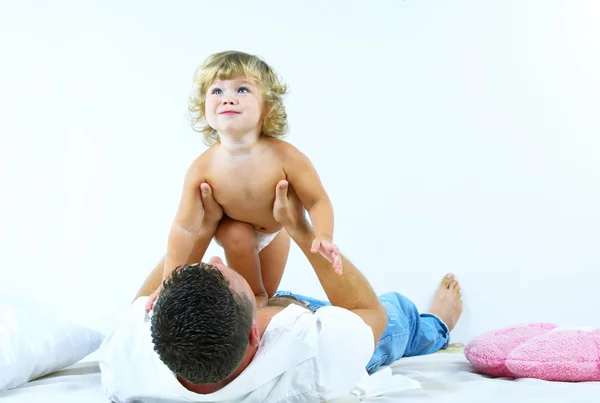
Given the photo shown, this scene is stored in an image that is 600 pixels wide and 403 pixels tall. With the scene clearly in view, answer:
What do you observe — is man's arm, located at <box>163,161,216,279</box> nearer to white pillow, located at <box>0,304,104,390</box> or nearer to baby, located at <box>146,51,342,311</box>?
baby, located at <box>146,51,342,311</box>

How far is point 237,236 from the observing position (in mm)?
1700

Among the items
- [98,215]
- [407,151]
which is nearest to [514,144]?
[407,151]

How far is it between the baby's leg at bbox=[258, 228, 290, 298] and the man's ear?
65 cm

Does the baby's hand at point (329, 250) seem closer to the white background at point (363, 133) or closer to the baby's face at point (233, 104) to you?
the baby's face at point (233, 104)

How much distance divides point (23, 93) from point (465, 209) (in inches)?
63.8

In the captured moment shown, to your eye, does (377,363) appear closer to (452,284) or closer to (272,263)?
(272,263)

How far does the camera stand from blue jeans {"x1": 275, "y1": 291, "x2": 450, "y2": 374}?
178 centimetres

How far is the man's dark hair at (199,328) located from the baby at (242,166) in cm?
43

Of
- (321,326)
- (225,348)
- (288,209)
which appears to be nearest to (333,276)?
(288,209)

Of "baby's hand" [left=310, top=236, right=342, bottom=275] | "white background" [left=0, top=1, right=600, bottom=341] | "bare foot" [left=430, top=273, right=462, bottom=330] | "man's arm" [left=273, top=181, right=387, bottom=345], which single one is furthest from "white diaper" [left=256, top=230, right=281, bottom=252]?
"bare foot" [left=430, top=273, right=462, bottom=330]

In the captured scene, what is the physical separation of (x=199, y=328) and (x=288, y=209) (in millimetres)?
577

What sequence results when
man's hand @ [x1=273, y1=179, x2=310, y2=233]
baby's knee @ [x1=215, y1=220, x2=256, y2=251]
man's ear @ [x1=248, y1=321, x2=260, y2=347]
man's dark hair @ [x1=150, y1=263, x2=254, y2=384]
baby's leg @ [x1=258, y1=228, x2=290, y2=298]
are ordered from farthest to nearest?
baby's leg @ [x1=258, y1=228, x2=290, y2=298] → baby's knee @ [x1=215, y1=220, x2=256, y2=251] → man's hand @ [x1=273, y1=179, x2=310, y2=233] → man's ear @ [x1=248, y1=321, x2=260, y2=347] → man's dark hair @ [x1=150, y1=263, x2=254, y2=384]

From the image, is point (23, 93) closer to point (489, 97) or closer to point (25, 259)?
point (25, 259)

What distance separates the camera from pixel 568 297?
8.30 feet
